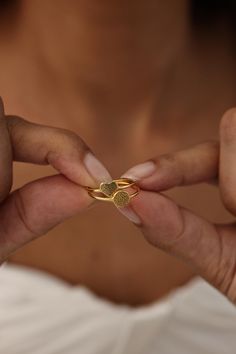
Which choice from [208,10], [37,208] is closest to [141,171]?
[37,208]

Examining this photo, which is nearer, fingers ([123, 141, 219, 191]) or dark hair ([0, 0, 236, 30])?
fingers ([123, 141, 219, 191])

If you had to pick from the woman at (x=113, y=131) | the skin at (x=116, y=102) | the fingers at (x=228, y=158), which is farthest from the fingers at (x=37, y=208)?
the skin at (x=116, y=102)

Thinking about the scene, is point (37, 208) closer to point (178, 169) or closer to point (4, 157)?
point (4, 157)

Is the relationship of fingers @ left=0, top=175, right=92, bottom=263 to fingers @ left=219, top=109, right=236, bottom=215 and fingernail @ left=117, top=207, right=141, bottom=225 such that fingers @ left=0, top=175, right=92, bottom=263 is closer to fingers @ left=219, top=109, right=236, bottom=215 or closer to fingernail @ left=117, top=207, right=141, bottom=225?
fingernail @ left=117, top=207, right=141, bottom=225

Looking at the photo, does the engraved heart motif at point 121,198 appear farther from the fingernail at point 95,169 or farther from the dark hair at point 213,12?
the dark hair at point 213,12

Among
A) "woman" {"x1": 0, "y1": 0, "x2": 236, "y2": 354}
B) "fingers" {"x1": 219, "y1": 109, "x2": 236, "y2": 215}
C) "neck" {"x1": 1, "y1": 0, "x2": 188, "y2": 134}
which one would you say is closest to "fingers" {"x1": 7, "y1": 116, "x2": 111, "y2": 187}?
"fingers" {"x1": 219, "y1": 109, "x2": 236, "y2": 215}
